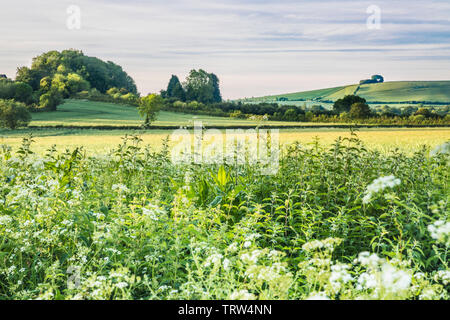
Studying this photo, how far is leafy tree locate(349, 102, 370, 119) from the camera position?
10893 mm

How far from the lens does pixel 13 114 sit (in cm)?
1112

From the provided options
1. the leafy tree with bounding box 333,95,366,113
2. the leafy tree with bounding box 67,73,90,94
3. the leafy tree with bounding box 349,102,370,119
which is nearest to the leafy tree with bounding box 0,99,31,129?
the leafy tree with bounding box 67,73,90,94

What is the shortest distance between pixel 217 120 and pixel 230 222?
726 centimetres

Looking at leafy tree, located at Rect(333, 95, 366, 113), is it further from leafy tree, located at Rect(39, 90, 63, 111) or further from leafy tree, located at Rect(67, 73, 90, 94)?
leafy tree, located at Rect(39, 90, 63, 111)

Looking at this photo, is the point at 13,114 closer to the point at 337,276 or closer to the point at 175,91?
the point at 175,91

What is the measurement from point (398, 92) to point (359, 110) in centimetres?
200

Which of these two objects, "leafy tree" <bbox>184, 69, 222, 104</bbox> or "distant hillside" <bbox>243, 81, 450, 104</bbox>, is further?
"leafy tree" <bbox>184, 69, 222, 104</bbox>

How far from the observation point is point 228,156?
764 centimetres

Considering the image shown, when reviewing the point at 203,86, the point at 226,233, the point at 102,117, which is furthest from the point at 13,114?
the point at 226,233

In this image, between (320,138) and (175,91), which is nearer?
(320,138)

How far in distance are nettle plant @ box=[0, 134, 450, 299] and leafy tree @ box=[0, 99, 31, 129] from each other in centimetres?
389

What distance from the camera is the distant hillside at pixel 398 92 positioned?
34.2 feet
